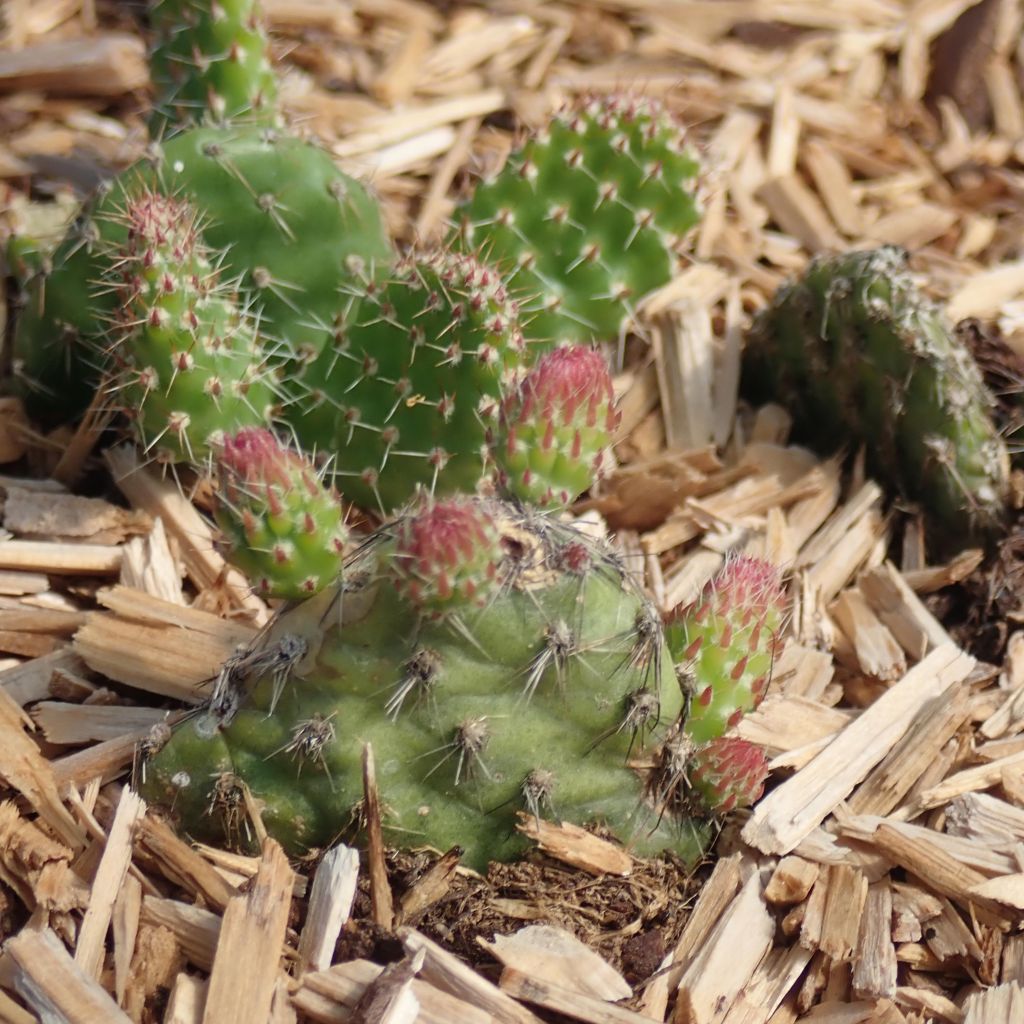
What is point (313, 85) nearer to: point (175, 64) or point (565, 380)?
point (175, 64)

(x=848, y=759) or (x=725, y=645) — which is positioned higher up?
(x=725, y=645)

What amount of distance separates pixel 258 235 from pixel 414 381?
1.46ft

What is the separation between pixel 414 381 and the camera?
7.61 ft

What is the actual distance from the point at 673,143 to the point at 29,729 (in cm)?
164

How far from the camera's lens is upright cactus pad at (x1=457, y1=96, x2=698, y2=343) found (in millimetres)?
2605

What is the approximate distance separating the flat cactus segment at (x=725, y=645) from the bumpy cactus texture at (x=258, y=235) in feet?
3.14

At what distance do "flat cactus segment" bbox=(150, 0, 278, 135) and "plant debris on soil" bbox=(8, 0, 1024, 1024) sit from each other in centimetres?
47

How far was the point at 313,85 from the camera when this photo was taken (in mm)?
3633

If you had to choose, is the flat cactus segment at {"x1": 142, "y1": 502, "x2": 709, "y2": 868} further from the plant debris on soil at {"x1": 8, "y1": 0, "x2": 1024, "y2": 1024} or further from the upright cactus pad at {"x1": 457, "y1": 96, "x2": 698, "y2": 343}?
the upright cactus pad at {"x1": 457, "y1": 96, "x2": 698, "y2": 343}

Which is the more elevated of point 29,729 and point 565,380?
point 565,380

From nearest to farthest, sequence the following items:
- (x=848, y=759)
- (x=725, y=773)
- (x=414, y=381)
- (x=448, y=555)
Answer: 1. (x=448, y=555)
2. (x=725, y=773)
3. (x=848, y=759)
4. (x=414, y=381)

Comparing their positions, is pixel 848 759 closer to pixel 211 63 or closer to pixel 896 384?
pixel 896 384

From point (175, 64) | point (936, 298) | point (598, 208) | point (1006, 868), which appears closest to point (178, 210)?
point (175, 64)

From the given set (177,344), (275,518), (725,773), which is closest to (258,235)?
(177,344)
